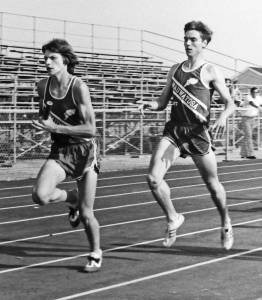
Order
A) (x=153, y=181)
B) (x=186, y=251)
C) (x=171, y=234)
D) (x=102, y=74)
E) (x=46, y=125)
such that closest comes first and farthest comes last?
1. (x=46, y=125)
2. (x=153, y=181)
3. (x=171, y=234)
4. (x=186, y=251)
5. (x=102, y=74)

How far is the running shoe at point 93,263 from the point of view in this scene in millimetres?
6195

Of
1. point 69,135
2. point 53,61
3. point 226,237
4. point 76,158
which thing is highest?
point 53,61

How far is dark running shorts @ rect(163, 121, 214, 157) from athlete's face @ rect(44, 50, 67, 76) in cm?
132

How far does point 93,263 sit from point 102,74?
2239 centimetres

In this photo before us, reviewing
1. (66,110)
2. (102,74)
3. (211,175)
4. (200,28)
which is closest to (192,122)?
(211,175)

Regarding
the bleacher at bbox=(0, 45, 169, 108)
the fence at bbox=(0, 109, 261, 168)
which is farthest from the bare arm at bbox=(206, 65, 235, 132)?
the bleacher at bbox=(0, 45, 169, 108)

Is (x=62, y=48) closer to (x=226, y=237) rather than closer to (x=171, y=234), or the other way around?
(x=171, y=234)

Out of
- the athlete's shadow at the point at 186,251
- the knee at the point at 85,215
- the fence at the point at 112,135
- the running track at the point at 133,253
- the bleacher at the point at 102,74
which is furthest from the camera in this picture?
the bleacher at the point at 102,74

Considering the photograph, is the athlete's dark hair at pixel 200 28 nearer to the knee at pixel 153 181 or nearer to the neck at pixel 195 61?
A: the neck at pixel 195 61

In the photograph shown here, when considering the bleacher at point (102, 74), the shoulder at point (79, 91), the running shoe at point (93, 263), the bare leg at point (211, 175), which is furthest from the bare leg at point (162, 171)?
the bleacher at point (102, 74)

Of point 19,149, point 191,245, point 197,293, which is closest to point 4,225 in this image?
point 191,245

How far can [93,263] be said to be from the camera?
623 cm

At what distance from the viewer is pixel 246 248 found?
725cm

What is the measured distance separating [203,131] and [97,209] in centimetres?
394
